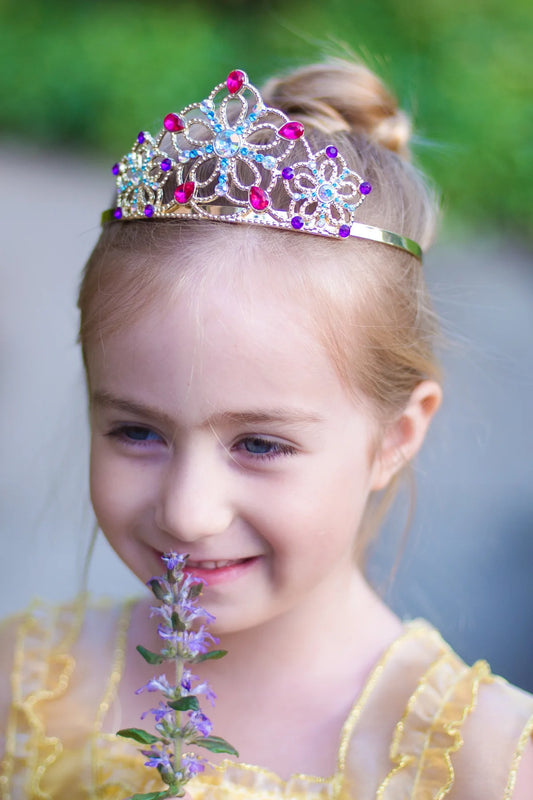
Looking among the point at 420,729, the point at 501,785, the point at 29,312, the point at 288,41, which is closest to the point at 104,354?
the point at 420,729

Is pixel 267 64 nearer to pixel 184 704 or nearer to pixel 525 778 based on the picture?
pixel 525 778

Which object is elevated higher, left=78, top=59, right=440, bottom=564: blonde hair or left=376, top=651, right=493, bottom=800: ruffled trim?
left=78, top=59, right=440, bottom=564: blonde hair

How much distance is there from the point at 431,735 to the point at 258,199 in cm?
88

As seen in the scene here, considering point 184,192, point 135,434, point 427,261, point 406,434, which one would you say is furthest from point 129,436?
point 427,261

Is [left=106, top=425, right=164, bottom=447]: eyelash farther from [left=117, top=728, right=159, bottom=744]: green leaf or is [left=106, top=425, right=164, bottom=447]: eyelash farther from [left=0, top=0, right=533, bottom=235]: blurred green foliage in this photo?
[left=0, top=0, right=533, bottom=235]: blurred green foliage

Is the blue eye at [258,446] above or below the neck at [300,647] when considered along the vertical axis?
above

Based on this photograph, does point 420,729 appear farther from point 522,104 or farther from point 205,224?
point 522,104

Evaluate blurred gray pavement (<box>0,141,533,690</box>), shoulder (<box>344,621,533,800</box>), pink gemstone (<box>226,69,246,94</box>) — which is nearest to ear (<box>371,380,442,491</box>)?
blurred gray pavement (<box>0,141,533,690</box>)

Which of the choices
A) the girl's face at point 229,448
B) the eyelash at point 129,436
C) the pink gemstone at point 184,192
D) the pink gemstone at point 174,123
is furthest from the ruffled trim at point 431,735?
the pink gemstone at point 174,123

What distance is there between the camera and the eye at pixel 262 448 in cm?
145

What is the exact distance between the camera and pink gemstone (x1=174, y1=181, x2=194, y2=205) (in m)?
1.51

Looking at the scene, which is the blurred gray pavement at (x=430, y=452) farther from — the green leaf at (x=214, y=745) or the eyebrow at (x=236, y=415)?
the green leaf at (x=214, y=745)

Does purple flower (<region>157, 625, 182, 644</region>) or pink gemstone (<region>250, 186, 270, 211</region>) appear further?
pink gemstone (<region>250, 186, 270, 211</region>)

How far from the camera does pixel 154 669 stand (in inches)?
68.6
